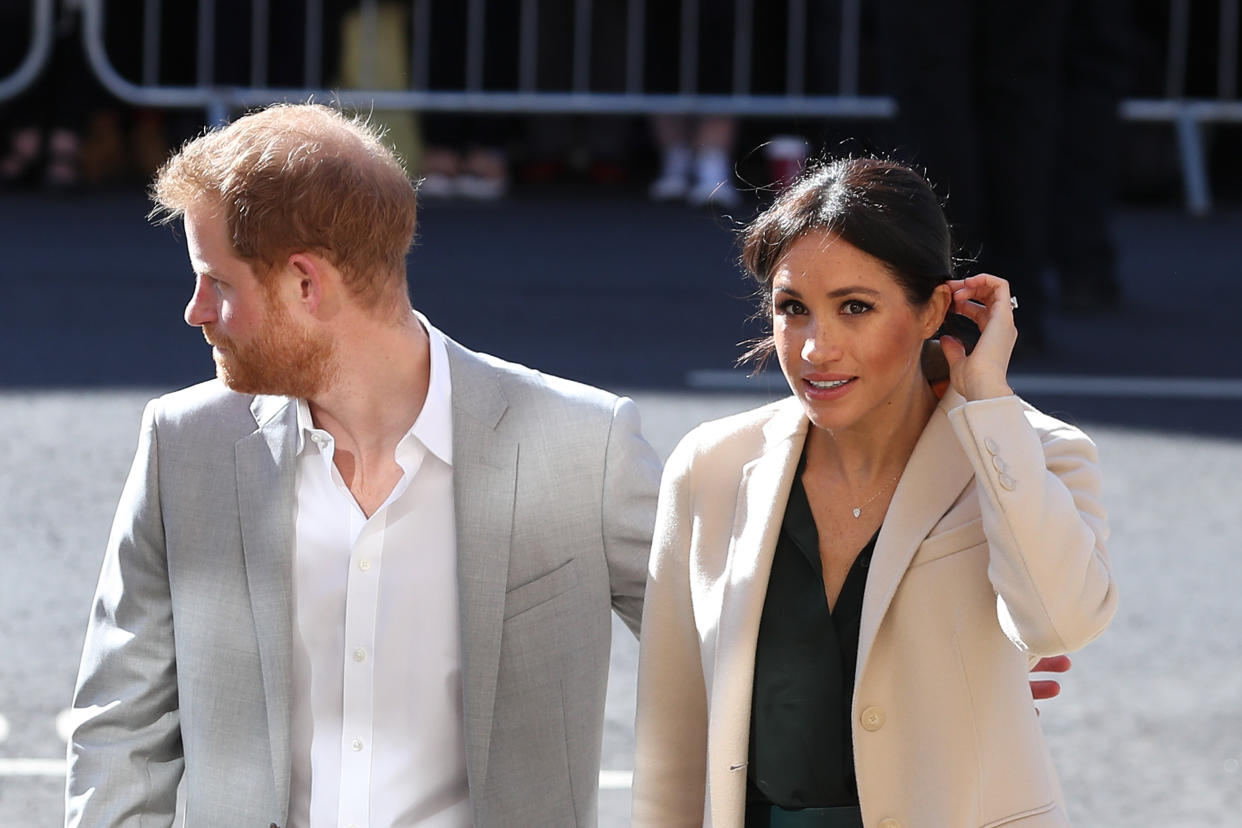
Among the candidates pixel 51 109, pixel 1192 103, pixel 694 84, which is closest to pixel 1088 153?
pixel 1192 103

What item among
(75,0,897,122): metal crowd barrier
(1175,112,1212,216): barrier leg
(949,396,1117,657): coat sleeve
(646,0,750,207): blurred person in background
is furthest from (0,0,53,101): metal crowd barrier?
(949,396,1117,657): coat sleeve

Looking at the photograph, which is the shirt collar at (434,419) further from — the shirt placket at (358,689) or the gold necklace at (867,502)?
the gold necklace at (867,502)

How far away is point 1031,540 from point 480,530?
0.82 m

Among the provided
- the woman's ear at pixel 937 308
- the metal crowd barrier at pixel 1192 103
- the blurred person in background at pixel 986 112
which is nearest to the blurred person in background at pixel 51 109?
the blurred person in background at pixel 986 112

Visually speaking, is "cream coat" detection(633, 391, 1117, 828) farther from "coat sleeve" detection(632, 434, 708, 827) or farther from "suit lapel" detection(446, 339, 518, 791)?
"suit lapel" detection(446, 339, 518, 791)

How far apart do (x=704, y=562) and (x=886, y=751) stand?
0.34m

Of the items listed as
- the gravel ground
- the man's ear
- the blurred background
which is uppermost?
the man's ear

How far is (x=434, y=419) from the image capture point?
2.88 meters

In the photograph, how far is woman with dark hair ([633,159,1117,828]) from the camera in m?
2.40

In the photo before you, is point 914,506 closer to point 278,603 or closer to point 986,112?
point 278,603

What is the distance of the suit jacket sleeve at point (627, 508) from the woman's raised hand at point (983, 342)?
558 millimetres

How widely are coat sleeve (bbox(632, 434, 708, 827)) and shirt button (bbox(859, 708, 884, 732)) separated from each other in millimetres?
263

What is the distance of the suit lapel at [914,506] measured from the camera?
2.42 m

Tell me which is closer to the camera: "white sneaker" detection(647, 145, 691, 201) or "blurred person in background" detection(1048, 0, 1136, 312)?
"blurred person in background" detection(1048, 0, 1136, 312)
